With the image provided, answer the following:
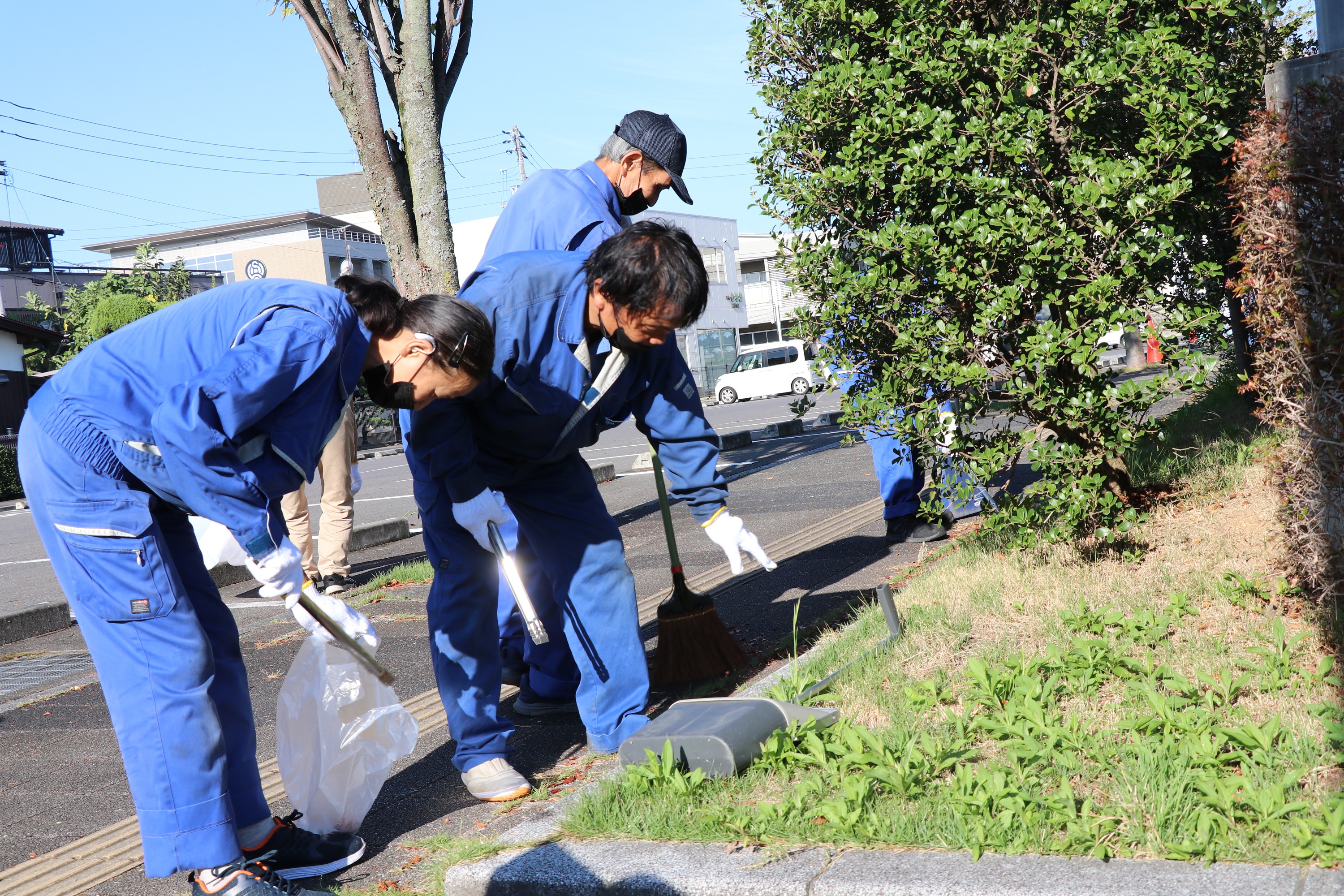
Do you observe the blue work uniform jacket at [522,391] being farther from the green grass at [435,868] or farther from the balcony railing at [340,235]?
the balcony railing at [340,235]

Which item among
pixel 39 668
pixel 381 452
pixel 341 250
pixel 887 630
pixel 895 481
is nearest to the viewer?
pixel 887 630

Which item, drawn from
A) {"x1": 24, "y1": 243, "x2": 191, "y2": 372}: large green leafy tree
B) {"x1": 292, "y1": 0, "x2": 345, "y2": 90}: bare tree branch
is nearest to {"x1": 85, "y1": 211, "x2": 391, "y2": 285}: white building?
{"x1": 24, "y1": 243, "x2": 191, "y2": 372}: large green leafy tree

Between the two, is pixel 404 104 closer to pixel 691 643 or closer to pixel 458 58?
pixel 458 58

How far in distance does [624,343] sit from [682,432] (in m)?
0.47

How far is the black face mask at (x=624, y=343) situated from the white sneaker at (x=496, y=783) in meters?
1.28

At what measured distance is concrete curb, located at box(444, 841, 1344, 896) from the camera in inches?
78.3

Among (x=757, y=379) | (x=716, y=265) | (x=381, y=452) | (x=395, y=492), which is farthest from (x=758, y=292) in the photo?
(x=395, y=492)

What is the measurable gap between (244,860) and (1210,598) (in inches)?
120

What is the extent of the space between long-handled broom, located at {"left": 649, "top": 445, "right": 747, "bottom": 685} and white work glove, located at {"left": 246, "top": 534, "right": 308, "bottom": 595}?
1.60 m

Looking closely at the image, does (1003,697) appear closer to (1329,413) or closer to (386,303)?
(1329,413)

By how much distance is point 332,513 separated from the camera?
685cm

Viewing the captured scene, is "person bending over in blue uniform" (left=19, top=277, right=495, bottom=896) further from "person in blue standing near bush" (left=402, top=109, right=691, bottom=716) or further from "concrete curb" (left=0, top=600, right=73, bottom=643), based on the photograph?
"concrete curb" (left=0, top=600, right=73, bottom=643)

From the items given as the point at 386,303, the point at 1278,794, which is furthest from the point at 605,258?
the point at 1278,794

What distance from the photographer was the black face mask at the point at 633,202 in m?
4.28
